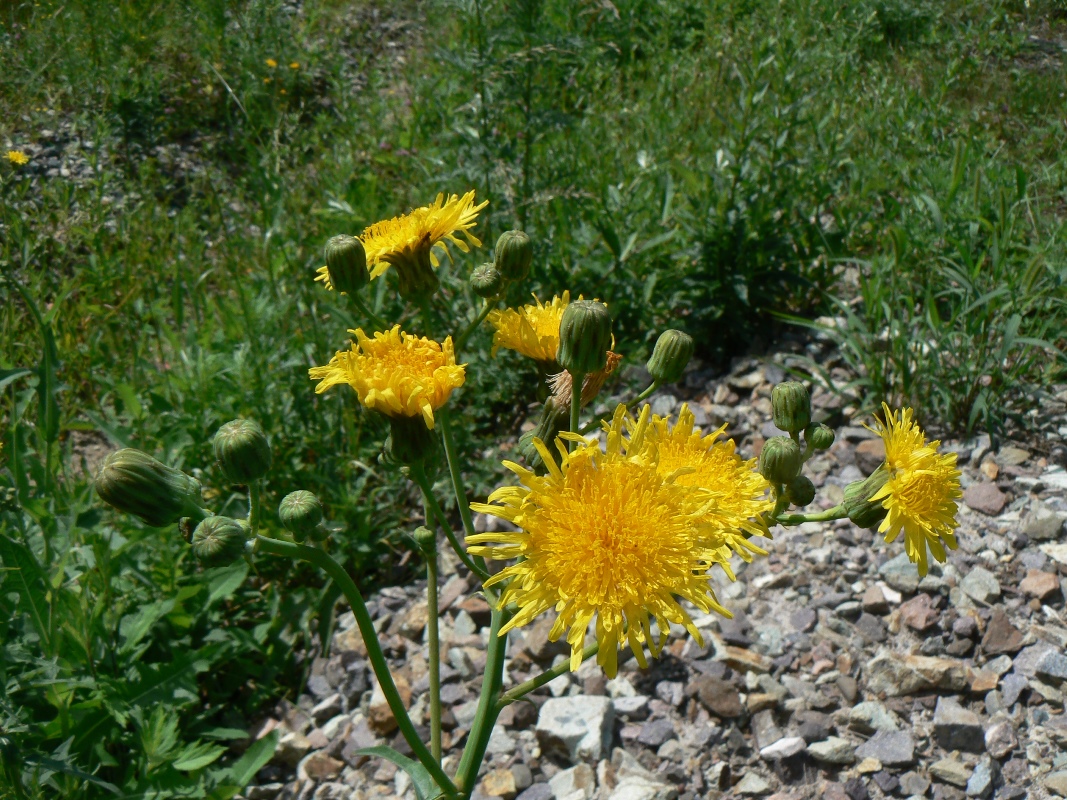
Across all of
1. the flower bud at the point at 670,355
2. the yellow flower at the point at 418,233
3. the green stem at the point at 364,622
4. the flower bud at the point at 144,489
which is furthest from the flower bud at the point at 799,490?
the flower bud at the point at 144,489

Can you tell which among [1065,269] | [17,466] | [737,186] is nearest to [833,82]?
[737,186]

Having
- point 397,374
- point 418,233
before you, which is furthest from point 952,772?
point 418,233

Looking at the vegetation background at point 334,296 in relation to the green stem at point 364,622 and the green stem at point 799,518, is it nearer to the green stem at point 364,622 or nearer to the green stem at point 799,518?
the green stem at point 364,622

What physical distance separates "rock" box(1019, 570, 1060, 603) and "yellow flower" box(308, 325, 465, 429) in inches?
96.2

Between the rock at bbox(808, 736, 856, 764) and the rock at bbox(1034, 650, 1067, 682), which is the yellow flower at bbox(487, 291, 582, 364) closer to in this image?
the rock at bbox(808, 736, 856, 764)

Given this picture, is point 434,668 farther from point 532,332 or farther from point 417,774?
point 532,332

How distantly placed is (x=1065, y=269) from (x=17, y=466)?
13.0 feet

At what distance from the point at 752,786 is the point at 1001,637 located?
1.07 meters

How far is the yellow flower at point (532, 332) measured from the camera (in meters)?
2.04

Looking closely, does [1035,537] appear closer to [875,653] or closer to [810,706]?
[875,653]

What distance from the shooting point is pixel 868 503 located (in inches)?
70.3

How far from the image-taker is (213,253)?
5098mm

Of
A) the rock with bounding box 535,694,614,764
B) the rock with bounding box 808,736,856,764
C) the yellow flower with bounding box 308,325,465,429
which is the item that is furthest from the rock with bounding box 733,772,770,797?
the yellow flower with bounding box 308,325,465,429

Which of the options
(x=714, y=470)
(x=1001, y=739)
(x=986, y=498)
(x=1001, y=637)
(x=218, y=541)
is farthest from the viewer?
(x=986, y=498)
